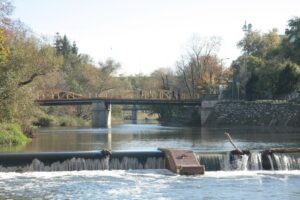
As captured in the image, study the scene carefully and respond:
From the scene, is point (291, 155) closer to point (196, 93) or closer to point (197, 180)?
point (197, 180)

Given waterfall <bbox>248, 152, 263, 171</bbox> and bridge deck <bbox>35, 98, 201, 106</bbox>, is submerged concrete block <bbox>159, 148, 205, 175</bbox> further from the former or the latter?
bridge deck <bbox>35, 98, 201, 106</bbox>

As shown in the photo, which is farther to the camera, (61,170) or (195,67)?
(195,67)

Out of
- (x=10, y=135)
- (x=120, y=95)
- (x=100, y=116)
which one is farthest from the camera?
(x=120, y=95)

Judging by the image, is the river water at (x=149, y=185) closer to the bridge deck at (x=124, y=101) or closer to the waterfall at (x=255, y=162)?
the waterfall at (x=255, y=162)

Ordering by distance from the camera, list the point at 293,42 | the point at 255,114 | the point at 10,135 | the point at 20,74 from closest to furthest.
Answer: the point at 20,74 → the point at 10,135 → the point at 255,114 → the point at 293,42

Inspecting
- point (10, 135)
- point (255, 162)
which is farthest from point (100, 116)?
point (255, 162)

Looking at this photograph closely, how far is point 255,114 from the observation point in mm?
83688

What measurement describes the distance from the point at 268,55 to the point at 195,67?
16.1 metres

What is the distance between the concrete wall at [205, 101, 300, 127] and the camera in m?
76.6

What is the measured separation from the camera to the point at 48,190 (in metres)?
26.4

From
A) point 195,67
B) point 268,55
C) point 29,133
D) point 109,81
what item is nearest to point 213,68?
point 195,67

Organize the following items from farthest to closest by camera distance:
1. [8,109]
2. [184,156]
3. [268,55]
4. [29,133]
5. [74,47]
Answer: [74,47] < [268,55] < [29,133] < [8,109] < [184,156]

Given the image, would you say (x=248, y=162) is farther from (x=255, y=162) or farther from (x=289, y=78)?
(x=289, y=78)

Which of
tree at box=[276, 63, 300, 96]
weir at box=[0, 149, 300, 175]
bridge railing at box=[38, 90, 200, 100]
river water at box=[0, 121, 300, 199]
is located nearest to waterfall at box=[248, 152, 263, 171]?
weir at box=[0, 149, 300, 175]
